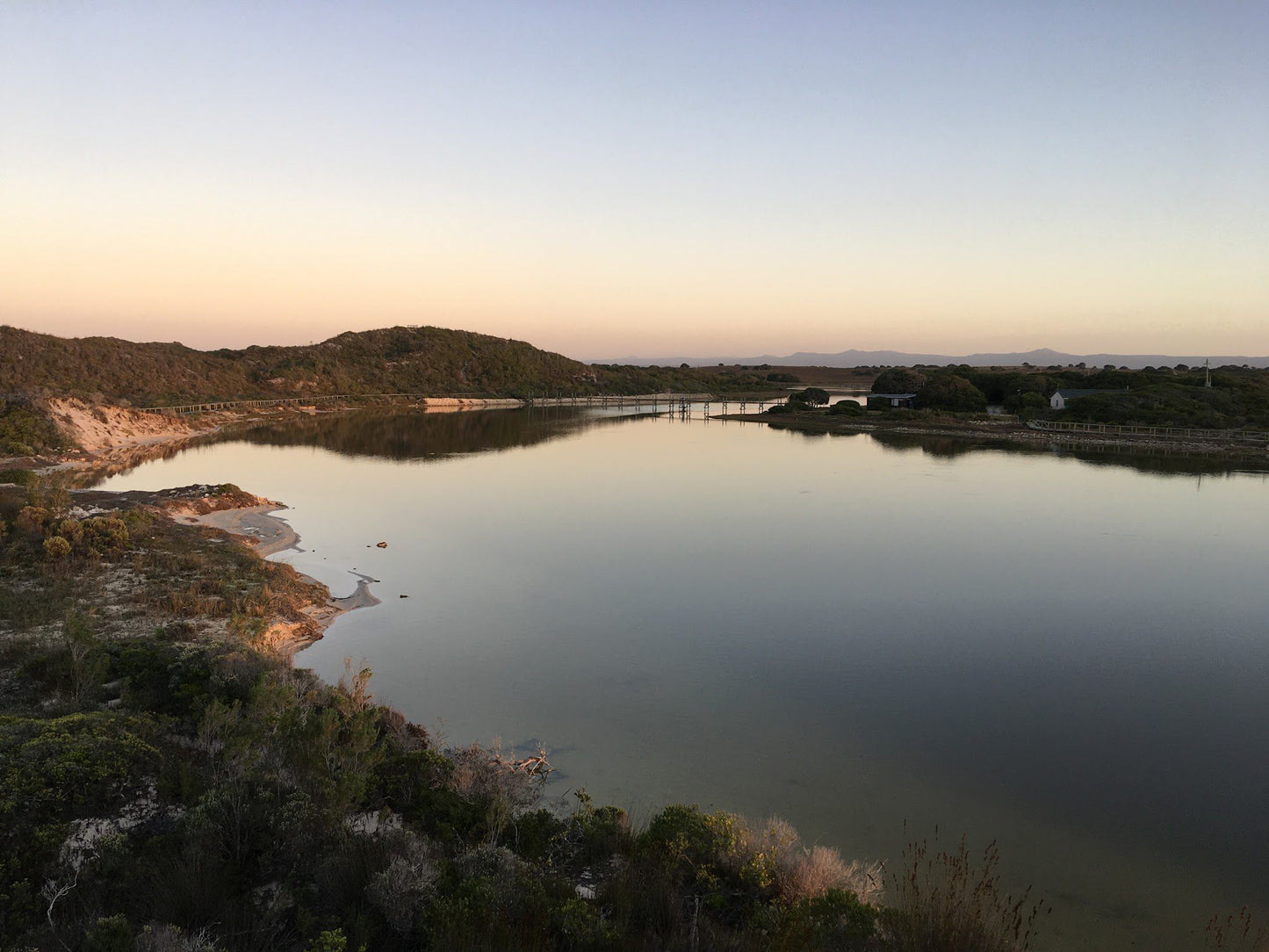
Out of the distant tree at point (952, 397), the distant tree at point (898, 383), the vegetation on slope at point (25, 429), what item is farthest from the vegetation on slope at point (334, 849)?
the distant tree at point (898, 383)

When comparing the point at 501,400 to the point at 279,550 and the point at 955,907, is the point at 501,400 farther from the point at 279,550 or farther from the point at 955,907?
the point at 955,907

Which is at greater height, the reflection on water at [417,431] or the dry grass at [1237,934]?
the reflection on water at [417,431]

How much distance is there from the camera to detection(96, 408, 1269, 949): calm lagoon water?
27.9ft

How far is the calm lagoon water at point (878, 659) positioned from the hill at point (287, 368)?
131 ft

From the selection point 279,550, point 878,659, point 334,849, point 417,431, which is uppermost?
point 417,431

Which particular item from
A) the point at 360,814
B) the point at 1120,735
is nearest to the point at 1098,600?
the point at 1120,735

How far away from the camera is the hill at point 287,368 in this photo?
68688mm

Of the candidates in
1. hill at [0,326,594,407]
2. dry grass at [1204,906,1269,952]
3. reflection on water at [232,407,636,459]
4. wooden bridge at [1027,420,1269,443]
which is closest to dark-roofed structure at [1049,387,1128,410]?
wooden bridge at [1027,420,1269,443]

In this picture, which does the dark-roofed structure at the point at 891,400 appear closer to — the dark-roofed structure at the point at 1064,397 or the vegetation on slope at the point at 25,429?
the dark-roofed structure at the point at 1064,397

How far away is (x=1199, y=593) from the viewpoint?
1750 cm

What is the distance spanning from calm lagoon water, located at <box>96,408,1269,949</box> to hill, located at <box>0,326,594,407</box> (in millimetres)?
39945

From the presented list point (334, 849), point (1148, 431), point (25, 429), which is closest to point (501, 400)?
point (25, 429)

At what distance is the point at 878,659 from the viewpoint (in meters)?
13.4

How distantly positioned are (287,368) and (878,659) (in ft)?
319
